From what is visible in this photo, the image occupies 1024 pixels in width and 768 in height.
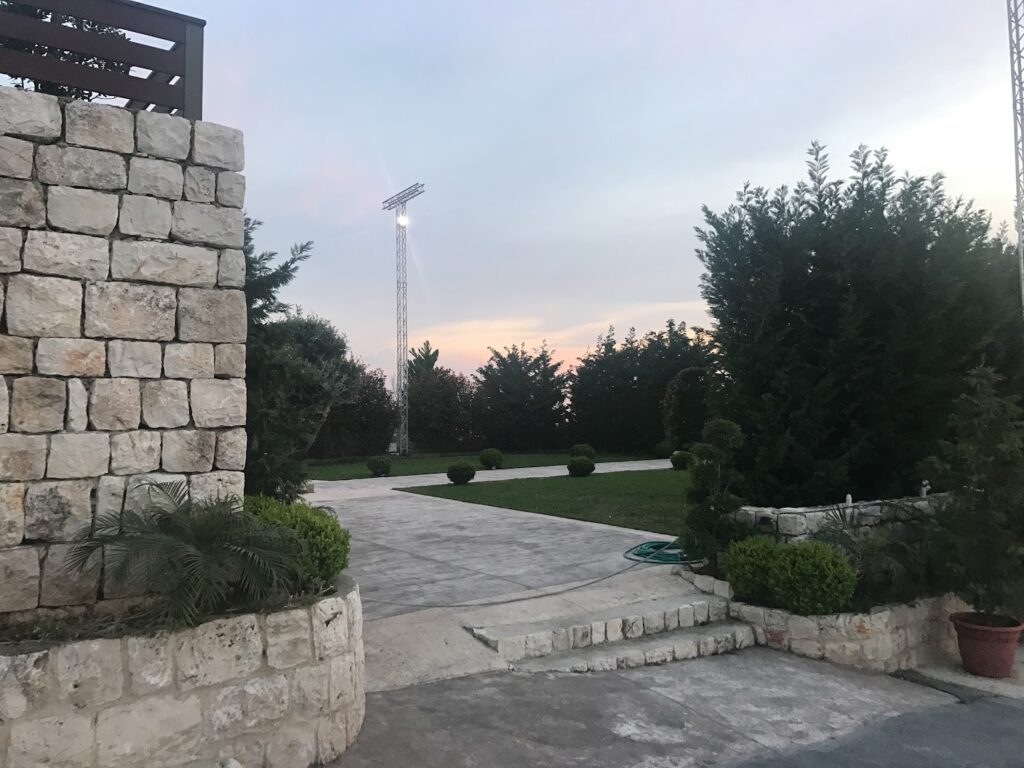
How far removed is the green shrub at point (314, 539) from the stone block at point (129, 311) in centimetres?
123

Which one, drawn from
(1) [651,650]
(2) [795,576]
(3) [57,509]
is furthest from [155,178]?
(2) [795,576]

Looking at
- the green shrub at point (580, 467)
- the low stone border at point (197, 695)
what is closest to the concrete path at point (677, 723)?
the low stone border at point (197, 695)

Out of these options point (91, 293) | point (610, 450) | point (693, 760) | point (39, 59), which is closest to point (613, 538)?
point (693, 760)

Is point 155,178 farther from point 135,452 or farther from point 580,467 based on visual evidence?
point 580,467

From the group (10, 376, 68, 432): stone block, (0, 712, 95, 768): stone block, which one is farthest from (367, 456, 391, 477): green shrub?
(0, 712, 95, 768): stone block

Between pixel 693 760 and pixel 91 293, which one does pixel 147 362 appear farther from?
pixel 693 760

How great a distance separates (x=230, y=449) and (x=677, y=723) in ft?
10.0

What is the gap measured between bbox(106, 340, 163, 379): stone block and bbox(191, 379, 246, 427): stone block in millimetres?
226

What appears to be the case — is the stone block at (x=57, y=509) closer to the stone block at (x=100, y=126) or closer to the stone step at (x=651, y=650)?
the stone block at (x=100, y=126)

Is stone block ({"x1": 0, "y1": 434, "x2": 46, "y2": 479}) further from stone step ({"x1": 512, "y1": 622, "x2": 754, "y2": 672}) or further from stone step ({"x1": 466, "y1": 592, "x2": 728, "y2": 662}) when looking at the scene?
stone step ({"x1": 512, "y1": 622, "x2": 754, "y2": 672})

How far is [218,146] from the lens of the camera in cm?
401

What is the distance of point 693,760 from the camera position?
11.7 ft

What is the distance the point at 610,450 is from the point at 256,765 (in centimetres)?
2734

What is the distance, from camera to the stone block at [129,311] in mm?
3590
